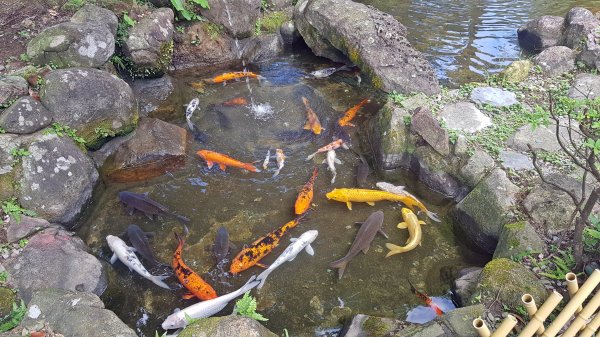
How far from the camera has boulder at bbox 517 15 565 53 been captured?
10062 mm

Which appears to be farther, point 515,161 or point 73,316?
point 515,161

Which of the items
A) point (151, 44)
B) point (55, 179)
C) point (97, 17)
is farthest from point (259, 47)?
point (55, 179)

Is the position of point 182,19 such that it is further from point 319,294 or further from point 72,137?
point 319,294

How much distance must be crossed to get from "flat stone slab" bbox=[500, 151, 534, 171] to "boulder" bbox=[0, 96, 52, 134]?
6.92 metres

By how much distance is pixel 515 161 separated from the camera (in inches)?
245

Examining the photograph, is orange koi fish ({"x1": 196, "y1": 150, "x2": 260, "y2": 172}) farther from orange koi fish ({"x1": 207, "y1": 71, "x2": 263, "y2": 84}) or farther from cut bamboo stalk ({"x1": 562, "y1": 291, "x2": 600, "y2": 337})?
cut bamboo stalk ({"x1": 562, "y1": 291, "x2": 600, "y2": 337})

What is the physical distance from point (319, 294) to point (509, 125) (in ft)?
14.1

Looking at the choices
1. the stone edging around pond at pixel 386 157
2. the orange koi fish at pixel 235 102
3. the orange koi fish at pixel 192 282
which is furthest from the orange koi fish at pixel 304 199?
the orange koi fish at pixel 235 102

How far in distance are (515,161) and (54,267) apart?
641 cm

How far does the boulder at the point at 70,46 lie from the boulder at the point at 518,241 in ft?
23.7

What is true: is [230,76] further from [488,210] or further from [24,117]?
[488,210]

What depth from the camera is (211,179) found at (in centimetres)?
706

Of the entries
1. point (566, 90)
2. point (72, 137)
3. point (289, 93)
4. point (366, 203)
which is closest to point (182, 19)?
point (289, 93)

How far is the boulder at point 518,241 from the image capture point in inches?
195
